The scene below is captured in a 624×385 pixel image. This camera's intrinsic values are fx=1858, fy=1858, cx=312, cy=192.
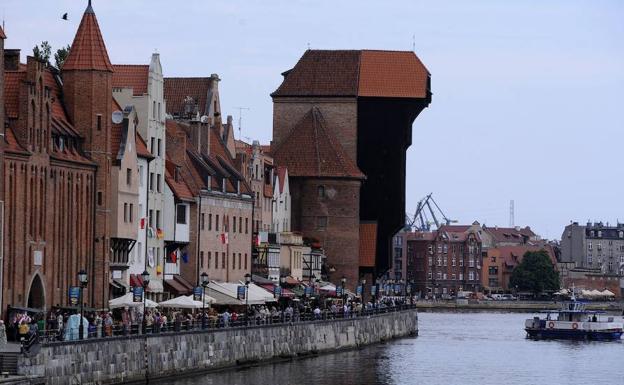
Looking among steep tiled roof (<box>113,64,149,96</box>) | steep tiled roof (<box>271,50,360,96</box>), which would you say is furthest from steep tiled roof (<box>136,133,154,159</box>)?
steep tiled roof (<box>271,50,360,96</box>)

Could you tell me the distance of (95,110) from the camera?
88000mm

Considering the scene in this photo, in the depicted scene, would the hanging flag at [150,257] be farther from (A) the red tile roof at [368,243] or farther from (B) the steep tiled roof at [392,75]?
(B) the steep tiled roof at [392,75]

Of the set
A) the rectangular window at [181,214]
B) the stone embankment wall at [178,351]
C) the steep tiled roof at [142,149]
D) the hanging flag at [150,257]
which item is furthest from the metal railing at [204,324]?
the steep tiled roof at [142,149]

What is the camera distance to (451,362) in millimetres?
109500

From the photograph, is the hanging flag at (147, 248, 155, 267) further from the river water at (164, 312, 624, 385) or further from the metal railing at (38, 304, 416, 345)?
the river water at (164, 312, 624, 385)

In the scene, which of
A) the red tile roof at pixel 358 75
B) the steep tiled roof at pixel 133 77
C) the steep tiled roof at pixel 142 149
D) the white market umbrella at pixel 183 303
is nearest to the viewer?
the white market umbrella at pixel 183 303

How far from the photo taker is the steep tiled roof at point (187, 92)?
13525 centimetres

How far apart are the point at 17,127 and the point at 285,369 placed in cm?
1959

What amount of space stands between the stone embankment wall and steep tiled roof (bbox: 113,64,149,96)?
1642 centimetres

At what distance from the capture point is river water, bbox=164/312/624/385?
283 ft

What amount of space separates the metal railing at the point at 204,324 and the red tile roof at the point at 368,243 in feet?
123

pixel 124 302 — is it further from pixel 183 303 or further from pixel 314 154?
pixel 314 154

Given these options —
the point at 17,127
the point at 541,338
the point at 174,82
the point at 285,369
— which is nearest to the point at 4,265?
the point at 17,127

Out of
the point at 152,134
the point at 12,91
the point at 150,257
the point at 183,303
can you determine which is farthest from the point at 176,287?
the point at 12,91
